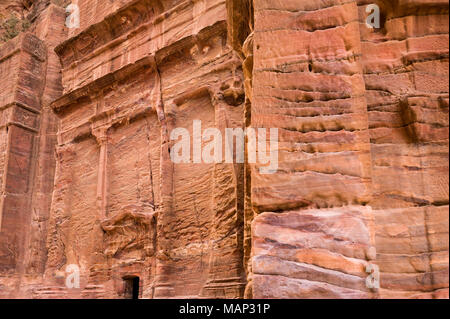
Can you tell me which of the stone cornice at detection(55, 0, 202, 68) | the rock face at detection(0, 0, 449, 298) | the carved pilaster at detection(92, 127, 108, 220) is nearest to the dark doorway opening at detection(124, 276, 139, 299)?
the rock face at detection(0, 0, 449, 298)

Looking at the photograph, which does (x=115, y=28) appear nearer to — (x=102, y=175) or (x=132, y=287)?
(x=102, y=175)

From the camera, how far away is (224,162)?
8047 millimetres

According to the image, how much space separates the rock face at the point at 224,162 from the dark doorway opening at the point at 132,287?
4cm

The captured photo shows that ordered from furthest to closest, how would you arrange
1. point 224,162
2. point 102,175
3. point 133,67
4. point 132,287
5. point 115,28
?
1. point 115,28
2. point 102,175
3. point 133,67
4. point 132,287
5. point 224,162

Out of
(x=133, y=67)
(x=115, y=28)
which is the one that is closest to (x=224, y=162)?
(x=133, y=67)

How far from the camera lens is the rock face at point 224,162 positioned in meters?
2.46

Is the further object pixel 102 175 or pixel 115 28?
pixel 115 28

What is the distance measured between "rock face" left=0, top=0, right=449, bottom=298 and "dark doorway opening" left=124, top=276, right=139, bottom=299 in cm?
4

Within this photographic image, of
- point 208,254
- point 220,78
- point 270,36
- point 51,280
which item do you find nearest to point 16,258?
point 51,280

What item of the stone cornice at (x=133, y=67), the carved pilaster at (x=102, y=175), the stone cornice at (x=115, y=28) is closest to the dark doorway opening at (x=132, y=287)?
the carved pilaster at (x=102, y=175)

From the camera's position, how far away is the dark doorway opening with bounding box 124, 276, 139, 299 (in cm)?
960

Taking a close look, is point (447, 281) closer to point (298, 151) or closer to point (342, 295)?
→ point (342, 295)

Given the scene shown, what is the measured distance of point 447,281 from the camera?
234 centimetres

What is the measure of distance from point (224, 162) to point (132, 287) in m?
3.54
